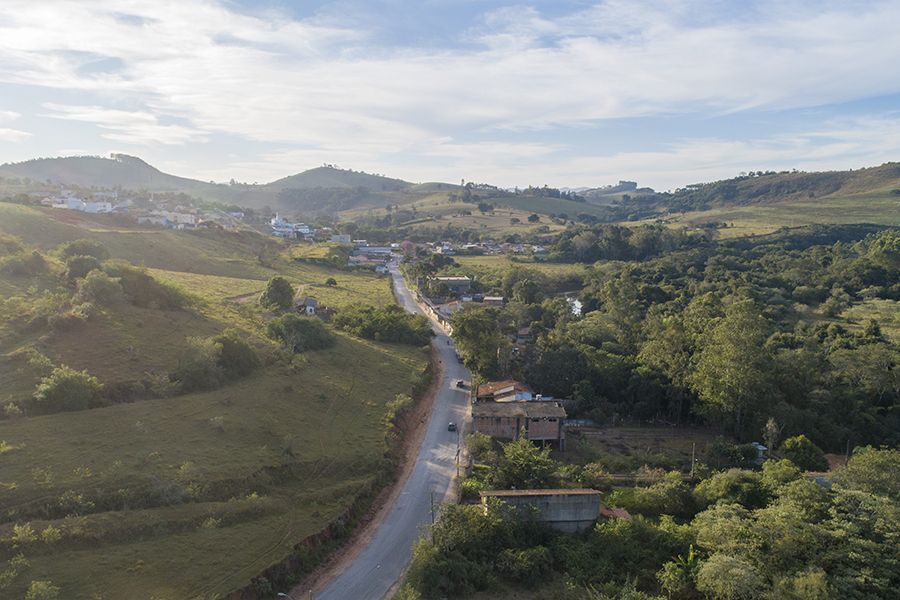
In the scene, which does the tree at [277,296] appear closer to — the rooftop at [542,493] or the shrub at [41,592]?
the rooftop at [542,493]

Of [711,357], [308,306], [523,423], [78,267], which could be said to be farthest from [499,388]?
[78,267]

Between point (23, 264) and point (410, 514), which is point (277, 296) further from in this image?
point (410, 514)

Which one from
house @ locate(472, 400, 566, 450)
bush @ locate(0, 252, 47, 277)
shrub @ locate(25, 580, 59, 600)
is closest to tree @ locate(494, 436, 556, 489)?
house @ locate(472, 400, 566, 450)

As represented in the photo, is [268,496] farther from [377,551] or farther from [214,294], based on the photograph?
[214,294]

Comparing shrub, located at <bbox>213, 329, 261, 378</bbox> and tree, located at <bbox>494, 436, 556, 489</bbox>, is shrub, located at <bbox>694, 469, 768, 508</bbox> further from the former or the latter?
shrub, located at <bbox>213, 329, 261, 378</bbox>

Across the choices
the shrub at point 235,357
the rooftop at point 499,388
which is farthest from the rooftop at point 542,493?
the shrub at point 235,357
